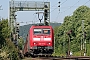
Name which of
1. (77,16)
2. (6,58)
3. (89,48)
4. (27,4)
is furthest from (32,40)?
(77,16)

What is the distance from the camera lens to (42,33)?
103 feet

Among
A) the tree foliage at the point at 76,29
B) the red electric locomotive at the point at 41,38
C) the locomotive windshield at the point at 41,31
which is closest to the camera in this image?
the red electric locomotive at the point at 41,38

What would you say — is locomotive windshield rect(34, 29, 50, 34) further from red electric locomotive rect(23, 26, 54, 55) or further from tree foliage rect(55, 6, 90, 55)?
tree foliage rect(55, 6, 90, 55)

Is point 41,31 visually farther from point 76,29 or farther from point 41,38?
point 76,29

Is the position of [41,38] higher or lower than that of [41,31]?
lower

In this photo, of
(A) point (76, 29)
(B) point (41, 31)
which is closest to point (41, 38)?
(B) point (41, 31)

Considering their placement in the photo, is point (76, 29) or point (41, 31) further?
point (76, 29)

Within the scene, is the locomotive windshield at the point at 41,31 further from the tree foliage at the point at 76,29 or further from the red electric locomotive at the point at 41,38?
the tree foliage at the point at 76,29

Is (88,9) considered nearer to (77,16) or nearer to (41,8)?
(77,16)

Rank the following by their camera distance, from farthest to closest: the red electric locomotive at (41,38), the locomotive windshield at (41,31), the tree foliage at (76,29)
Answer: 1. the tree foliage at (76,29)
2. the locomotive windshield at (41,31)
3. the red electric locomotive at (41,38)

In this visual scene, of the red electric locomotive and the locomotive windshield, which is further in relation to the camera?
the locomotive windshield

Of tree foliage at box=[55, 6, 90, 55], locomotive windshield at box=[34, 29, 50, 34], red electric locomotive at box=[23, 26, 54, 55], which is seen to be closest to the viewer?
red electric locomotive at box=[23, 26, 54, 55]

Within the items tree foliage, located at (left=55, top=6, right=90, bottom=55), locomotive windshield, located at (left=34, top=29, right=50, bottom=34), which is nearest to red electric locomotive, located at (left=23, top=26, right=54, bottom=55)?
locomotive windshield, located at (left=34, top=29, right=50, bottom=34)

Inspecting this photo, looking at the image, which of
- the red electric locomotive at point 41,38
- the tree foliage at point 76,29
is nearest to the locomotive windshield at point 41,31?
the red electric locomotive at point 41,38
